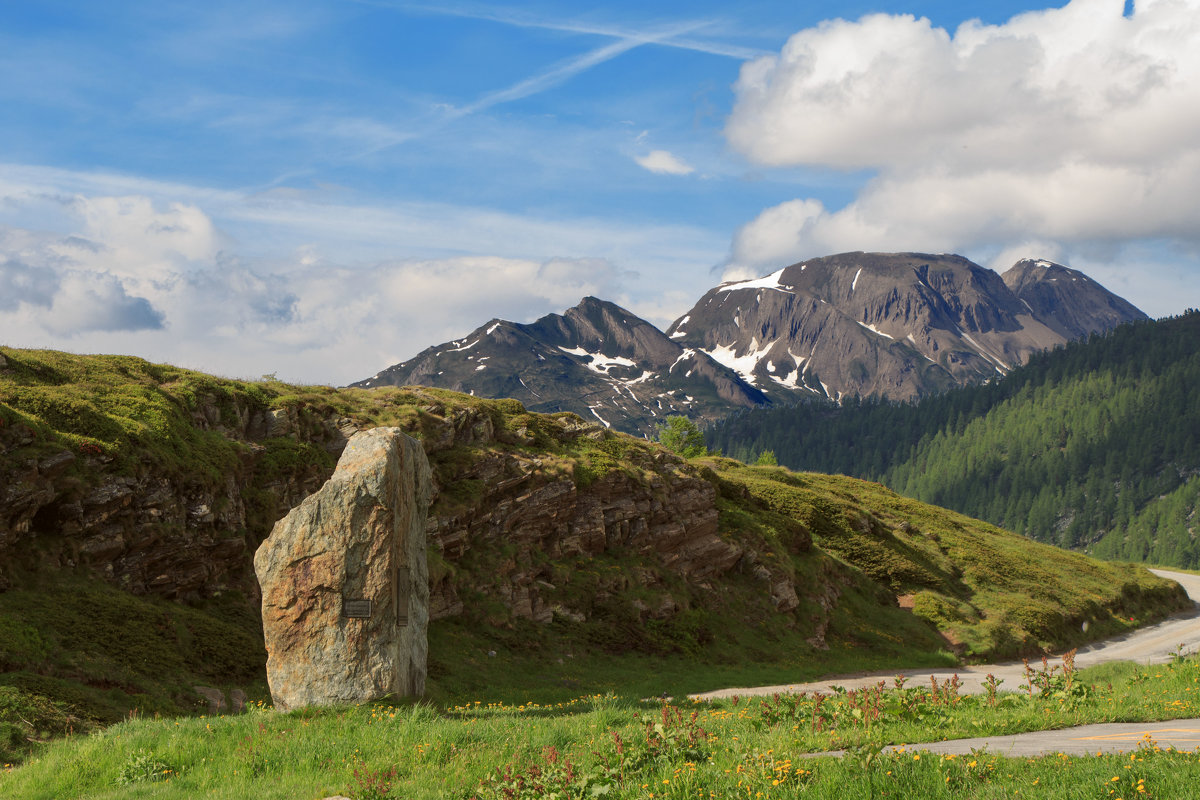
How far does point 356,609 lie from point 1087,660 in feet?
153

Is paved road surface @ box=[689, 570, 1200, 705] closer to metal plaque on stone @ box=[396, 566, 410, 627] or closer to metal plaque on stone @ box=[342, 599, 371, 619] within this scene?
metal plaque on stone @ box=[396, 566, 410, 627]

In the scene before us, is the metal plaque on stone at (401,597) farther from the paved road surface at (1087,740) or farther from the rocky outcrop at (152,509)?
the rocky outcrop at (152,509)

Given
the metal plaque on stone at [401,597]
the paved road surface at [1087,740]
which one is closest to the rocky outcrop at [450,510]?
the metal plaque on stone at [401,597]

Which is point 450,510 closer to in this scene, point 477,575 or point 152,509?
point 477,575

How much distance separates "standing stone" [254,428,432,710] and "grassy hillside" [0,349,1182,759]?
433 centimetres

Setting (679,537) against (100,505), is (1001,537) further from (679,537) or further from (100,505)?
(100,505)

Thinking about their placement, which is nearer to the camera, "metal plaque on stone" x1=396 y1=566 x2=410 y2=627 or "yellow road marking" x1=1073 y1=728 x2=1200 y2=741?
"yellow road marking" x1=1073 y1=728 x2=1200 y2=741

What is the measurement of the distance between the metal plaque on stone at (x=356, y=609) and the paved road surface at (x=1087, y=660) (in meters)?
13.7

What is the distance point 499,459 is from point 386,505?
21458mm

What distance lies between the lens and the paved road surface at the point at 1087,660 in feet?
114

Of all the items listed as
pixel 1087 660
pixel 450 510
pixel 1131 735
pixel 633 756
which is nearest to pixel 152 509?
pixel 450 510

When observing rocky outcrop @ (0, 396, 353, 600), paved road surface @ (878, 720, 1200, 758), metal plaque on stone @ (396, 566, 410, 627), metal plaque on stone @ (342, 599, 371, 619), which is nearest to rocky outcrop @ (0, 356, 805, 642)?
rocky outcrop @ (0, 396, 353, 600)

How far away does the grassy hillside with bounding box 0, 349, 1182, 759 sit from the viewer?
74.9ft

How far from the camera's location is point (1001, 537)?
8062cm
